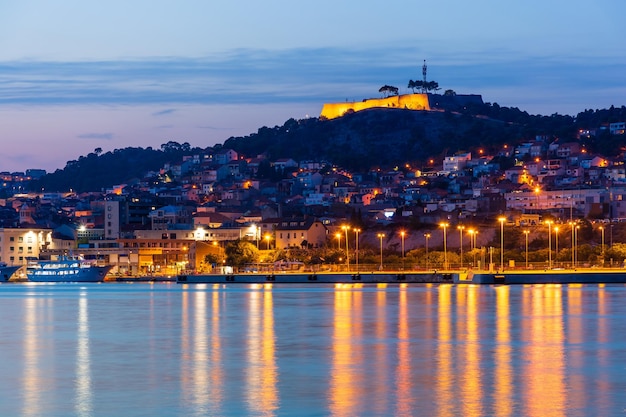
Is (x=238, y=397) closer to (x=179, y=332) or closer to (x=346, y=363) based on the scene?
(x=346, y=363)

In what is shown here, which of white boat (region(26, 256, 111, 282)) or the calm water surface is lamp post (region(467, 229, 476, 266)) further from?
the calm water surface

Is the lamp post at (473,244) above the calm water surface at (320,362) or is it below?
above

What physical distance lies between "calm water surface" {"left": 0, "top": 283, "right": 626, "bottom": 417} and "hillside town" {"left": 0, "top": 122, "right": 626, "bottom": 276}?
45139mm

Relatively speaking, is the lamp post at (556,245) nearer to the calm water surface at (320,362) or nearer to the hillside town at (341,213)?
the hillside town at (341,213)

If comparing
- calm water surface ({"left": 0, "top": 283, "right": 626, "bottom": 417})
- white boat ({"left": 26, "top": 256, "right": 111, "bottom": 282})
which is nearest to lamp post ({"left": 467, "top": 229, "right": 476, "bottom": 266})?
white boat ({"left": 26, "top": 256, "right": 111, "bottom": 282})

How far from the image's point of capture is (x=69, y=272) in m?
107

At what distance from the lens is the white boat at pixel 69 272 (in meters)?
106

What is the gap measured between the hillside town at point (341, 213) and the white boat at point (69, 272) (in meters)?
5.86

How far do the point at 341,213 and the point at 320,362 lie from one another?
10926 centimetres

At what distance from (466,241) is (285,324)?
7086cm

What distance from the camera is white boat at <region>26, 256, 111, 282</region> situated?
349ft

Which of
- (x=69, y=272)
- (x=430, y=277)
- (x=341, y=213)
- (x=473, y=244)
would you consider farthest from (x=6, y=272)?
(x=430, y=277)

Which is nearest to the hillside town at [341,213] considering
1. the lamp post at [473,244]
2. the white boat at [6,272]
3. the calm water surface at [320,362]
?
the lamp post at [473,244]

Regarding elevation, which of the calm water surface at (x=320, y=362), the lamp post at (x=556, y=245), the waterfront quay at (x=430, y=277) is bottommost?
the calm water surface at (x=320, y=362)
